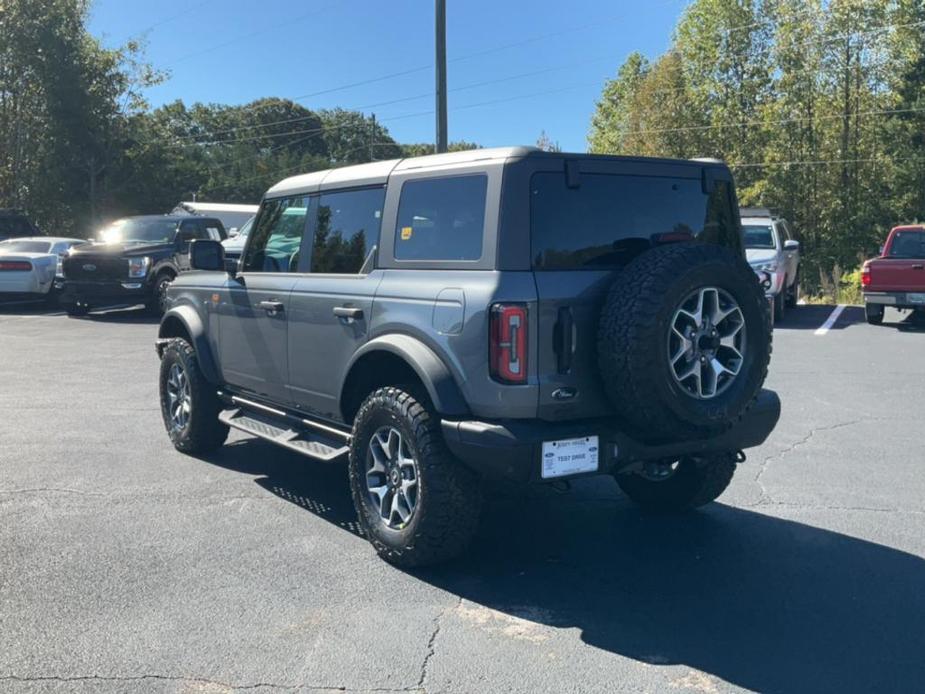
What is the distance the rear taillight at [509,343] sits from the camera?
3949mm

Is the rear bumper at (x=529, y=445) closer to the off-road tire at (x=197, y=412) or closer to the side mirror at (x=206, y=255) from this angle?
the side mirror at (x=206, y=255)

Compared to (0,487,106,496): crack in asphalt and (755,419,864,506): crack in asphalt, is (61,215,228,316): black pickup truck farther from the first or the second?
(755,419,864,506): crack in asphalt

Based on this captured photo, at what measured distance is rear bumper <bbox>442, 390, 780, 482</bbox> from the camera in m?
3.94

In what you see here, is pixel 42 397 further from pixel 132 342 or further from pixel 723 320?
pixel 723 320

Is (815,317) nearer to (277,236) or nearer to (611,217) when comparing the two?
(277,236)

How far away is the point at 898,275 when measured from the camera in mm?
14930

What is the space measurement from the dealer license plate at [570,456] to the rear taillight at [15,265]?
1681cm

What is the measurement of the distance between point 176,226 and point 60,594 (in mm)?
13849

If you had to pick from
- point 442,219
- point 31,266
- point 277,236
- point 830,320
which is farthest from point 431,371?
point 31,266

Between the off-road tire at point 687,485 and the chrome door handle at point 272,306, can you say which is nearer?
the off-road tire at point 687,485

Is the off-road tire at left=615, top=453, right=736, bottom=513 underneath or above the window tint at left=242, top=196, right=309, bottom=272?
underneath

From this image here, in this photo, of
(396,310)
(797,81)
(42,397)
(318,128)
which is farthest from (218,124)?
(396,310)

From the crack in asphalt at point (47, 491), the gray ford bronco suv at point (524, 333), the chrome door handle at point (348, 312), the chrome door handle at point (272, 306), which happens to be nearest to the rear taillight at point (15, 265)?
the crack in asphalt at point (47, 491)

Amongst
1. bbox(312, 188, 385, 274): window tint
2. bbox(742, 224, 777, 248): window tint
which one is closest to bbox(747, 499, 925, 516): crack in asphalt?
bbox(312, 188, 385, 274): window tint
